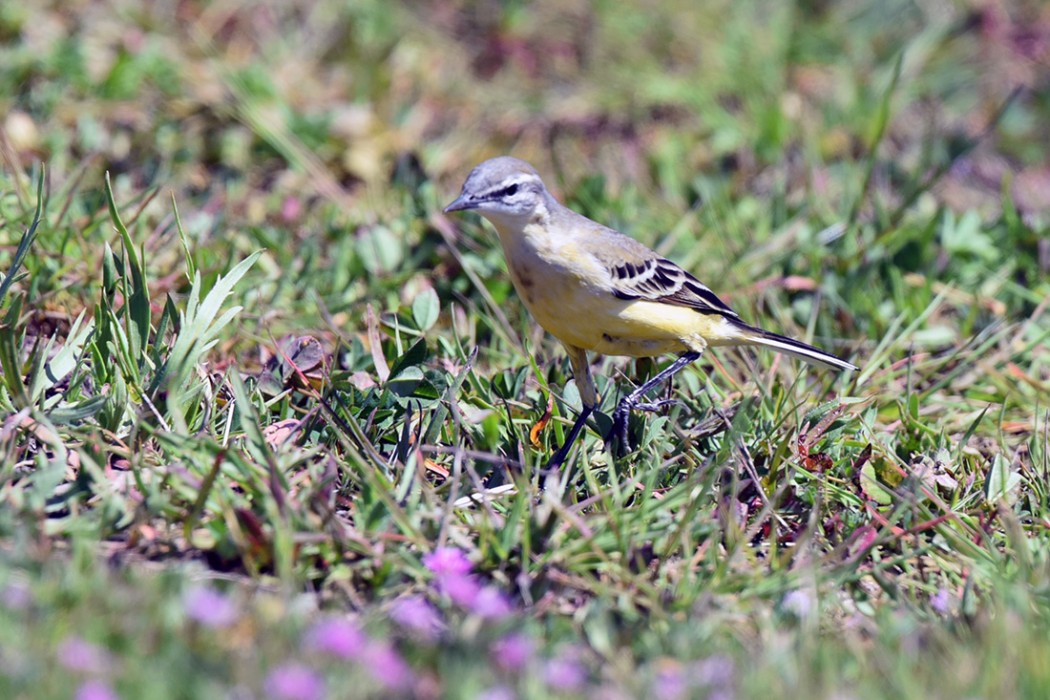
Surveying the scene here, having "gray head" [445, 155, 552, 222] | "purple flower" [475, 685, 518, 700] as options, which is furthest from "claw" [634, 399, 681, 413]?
"purple flower" [475, 685, 518, 700]

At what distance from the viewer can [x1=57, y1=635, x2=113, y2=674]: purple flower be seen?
2775 mm

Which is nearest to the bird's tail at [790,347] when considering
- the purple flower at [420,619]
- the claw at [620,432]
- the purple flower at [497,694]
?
the claw at [620,432]

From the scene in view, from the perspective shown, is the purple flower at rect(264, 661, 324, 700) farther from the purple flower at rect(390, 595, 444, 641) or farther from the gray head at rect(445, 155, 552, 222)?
the gray head at rect(445, 155, 552, 222)

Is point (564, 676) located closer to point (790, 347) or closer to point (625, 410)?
point (625, 410)

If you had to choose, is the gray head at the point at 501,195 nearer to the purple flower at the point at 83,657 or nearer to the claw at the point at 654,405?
the claw at the point at 654,405

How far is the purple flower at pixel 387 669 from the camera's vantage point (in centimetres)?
292

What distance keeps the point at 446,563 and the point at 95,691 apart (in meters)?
1.24

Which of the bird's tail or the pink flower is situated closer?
the pink flower

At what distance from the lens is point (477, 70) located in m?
8.95

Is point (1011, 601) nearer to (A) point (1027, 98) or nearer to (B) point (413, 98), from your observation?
(B) point (413, 98)

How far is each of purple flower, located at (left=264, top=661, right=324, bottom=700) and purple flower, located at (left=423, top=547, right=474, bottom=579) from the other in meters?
0.86

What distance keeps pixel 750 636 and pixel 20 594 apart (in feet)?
6.61

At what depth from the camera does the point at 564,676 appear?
10.0 feet

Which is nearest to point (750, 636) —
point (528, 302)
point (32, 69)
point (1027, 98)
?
point (528, 302)
